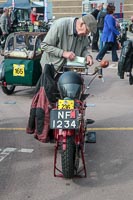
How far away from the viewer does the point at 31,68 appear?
8.26m

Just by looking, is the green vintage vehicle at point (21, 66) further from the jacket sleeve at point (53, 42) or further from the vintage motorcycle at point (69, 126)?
the vintage motorcycle at point (69, 126)

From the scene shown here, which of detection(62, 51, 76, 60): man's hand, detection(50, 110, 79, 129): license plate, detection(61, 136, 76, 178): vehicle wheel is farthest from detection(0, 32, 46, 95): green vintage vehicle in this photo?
detection(61, 136, 76, 178): vehicle wheel

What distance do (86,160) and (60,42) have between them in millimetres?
1488

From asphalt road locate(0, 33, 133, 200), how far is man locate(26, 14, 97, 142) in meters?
0.40

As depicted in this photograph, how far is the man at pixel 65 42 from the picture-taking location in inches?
205

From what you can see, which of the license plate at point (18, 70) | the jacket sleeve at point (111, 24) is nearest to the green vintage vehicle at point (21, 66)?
the license plate at point (18, 70)

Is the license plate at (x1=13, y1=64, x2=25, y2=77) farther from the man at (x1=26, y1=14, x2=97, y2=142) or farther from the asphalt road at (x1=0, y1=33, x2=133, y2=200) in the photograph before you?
the man at (x1=26, y1=14, x2=97, y2=142)

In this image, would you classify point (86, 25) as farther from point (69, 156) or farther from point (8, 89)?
point (8, 89)

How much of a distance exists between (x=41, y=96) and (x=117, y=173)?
1.18m

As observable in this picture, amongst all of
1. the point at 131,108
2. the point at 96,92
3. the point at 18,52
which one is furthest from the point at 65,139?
the point at 96,92

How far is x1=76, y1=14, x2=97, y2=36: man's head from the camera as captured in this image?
4926 mm

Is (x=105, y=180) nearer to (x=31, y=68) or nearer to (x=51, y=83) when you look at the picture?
(x=51, y=83)

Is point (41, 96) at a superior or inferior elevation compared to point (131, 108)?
superior

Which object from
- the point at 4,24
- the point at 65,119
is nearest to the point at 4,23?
the point at 4,24
